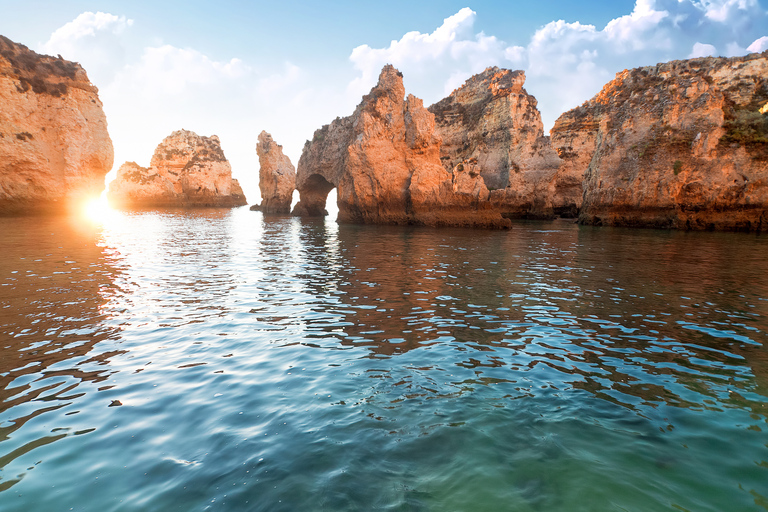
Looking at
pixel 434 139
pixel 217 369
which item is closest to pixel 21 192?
pixel 434 139

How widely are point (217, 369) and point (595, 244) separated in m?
19.6

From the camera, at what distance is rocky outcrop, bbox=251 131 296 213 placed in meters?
56.4

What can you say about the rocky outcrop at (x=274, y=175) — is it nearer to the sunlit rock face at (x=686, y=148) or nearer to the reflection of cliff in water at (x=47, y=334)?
the sunlit rock face at (x=686, y=148)

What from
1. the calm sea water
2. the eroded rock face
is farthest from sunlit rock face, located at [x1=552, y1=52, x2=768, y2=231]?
the eroded rock face

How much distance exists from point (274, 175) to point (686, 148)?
1856 inches

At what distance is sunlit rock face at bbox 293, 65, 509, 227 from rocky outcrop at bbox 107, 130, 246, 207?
4897 centimetres

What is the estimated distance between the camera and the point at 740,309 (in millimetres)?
8148

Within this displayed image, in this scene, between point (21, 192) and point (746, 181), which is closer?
point (746, 181)

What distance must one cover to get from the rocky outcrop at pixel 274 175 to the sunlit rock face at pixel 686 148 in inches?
1599

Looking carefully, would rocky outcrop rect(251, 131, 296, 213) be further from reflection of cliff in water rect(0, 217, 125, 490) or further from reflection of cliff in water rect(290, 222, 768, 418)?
reflection of cliff in water rect(290, 222, 768, 418)

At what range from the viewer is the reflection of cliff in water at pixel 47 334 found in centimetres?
420

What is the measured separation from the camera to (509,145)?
44688 mm

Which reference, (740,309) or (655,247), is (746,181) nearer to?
(655,247)

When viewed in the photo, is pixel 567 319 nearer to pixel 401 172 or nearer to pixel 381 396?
pixel 381 396
